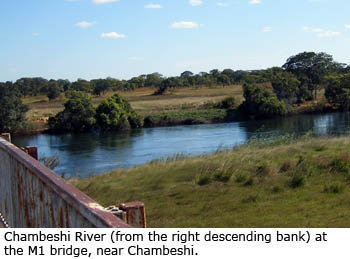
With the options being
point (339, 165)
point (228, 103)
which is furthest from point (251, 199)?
point (228, 103)

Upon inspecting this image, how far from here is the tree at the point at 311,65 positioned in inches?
2530

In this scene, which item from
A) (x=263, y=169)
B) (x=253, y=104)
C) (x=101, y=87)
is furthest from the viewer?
(x=101, y=87)

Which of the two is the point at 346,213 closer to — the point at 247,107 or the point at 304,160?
the point at 304,160

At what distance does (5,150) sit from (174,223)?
3767 mm

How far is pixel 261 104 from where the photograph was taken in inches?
1928

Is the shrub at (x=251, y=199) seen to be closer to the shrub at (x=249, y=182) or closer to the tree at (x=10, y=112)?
the shrub at (x=249, y=182)

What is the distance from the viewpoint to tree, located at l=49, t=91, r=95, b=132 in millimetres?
44188

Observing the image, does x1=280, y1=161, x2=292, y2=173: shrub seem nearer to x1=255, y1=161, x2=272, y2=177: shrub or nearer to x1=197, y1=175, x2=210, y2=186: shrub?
x1=255, y1=161, x2=272, y2=177: shrub

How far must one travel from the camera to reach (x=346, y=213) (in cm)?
719

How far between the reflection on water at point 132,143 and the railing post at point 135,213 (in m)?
17.6

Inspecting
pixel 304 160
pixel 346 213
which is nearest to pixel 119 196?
pixel 304 160

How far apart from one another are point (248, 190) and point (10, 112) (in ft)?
131

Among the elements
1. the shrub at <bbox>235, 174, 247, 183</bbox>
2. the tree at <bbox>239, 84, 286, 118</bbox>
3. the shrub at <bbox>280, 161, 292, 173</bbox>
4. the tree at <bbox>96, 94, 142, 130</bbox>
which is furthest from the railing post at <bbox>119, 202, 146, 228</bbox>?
the tree at <bbox>239, 84, 286, 118</bbox>

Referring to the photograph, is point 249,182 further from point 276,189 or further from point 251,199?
point 251,199
